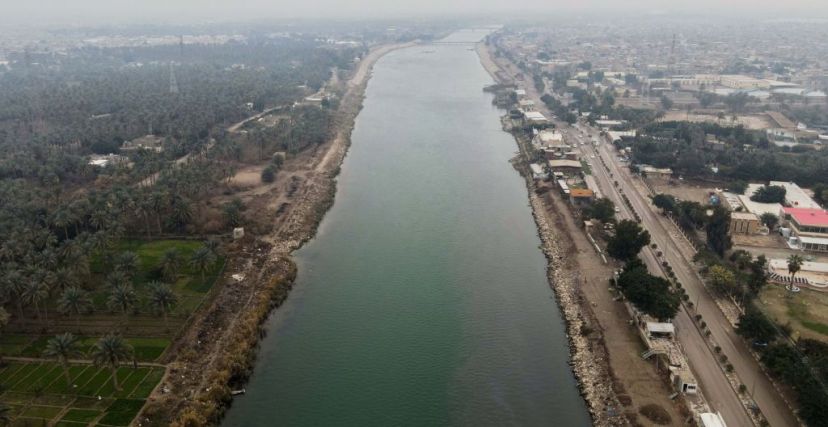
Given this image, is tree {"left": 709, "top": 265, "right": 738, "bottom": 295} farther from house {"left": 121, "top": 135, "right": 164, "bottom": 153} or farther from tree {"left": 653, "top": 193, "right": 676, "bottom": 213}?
house {"left": 121, "top": 135, "right": 164, "bottom": 153}

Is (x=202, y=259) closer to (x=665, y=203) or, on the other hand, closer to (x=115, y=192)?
(x=115, y=192)

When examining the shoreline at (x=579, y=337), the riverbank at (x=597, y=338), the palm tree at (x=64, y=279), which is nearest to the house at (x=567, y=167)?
the shoreline at (x=579, y=337)

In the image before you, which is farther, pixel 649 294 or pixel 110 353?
pixel 649 294

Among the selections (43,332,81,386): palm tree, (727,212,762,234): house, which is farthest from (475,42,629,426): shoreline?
(43,332,81,386): palm tree

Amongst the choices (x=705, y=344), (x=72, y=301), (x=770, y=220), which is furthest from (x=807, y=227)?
(x=72, y=301)

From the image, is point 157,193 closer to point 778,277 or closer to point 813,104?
point 778,277

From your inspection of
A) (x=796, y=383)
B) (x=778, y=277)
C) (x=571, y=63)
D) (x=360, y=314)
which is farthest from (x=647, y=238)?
(x=571, y=63)

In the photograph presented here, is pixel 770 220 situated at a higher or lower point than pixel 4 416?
higher
